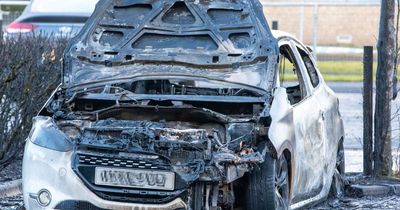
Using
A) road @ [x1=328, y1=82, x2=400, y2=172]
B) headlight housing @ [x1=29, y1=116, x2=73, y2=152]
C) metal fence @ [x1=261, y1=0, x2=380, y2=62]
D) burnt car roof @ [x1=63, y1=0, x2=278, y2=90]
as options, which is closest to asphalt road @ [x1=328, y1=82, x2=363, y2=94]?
road @ [x1=328, y1=82, x2=400, y2=172]

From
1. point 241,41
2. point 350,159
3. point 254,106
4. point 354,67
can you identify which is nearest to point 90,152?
point 254,106

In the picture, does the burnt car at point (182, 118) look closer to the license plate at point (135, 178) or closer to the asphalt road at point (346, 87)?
the license plate at point (135, 178)

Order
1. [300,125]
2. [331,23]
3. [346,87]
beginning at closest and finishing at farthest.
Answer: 1. [300,125]
2. [346,87]
3. [331,23]

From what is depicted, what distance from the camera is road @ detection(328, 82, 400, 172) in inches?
494

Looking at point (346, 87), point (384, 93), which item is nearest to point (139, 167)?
point (384, 93)

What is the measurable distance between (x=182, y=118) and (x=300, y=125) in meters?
1.06

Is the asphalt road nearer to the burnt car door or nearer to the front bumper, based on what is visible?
the burnt car door

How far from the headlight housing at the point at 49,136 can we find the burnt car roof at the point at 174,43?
879 mm

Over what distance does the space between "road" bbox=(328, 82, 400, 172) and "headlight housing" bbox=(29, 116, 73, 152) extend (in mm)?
4915

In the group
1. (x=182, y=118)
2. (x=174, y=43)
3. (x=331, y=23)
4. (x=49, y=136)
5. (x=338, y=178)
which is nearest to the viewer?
(x=49, y=136)

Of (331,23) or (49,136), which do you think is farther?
(331,23)

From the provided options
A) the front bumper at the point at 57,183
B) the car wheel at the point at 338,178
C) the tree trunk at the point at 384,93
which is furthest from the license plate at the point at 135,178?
the tree trunk at the point at 384,93

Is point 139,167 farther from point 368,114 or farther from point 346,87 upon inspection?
point 346,87

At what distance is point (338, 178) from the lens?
32.3 feet
